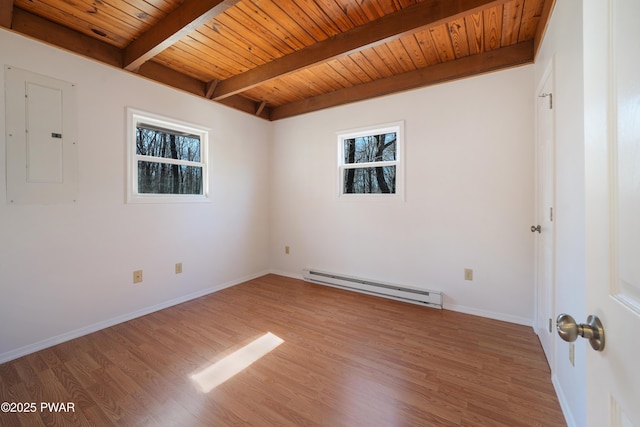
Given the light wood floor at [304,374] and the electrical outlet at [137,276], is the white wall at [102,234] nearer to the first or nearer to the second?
the electrical outlet at [137,276]

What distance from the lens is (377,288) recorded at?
3.17 meters

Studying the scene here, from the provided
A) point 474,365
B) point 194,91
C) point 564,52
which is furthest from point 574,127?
point 194,91

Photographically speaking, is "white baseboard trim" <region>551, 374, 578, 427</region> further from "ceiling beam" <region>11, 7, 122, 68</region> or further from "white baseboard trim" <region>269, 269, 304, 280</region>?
"ceiling beam" <region>11, 7, 122, 68</region>

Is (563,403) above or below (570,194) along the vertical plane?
below

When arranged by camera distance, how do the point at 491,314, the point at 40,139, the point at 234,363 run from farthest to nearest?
the point at 491,314 < the point at 40,139 < the point at 234,363

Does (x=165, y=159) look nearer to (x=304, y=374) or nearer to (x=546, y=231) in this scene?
(x=304, y=374)

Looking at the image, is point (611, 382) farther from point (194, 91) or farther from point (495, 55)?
point (194, 91)

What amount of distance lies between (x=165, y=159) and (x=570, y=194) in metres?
3.45

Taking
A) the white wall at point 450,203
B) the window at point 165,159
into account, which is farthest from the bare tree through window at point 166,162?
the white wall at point 450,203

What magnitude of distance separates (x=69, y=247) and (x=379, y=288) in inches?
120

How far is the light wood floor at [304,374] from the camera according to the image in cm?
143

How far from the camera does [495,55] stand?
98.4 inches

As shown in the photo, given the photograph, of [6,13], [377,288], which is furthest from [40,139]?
[377,288]

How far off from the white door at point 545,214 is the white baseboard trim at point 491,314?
20 centimetres
